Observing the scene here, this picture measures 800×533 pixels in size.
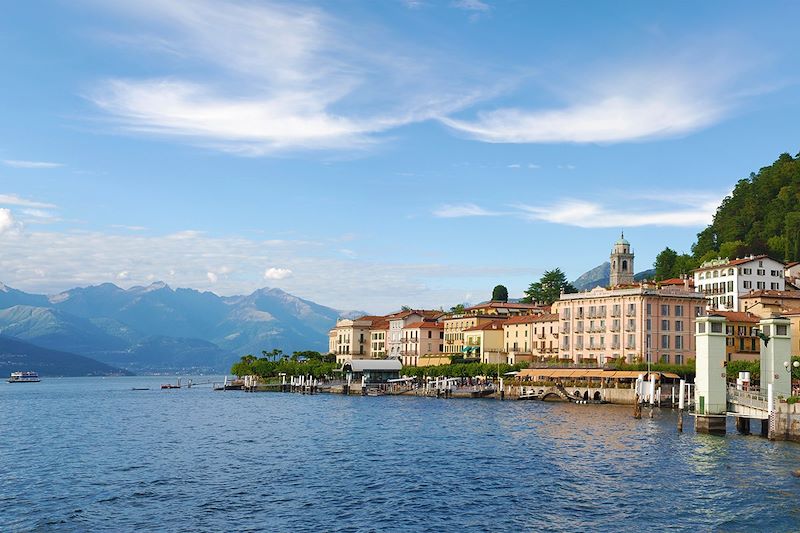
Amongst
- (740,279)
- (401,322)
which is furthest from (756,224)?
(401,322)

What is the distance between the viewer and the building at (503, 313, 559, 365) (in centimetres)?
14662

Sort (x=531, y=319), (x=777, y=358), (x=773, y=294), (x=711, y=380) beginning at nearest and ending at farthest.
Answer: (x=711, y=380) → (x=777, y=358) → (x=773, y=294) → (x=531, y=319)

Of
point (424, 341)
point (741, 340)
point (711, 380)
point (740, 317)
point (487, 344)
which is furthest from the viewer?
point (424, 341)

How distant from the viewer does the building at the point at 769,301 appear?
129250mm

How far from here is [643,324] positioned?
124688 millimetres

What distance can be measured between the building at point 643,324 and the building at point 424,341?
58.2 m

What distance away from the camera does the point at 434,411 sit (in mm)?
107500

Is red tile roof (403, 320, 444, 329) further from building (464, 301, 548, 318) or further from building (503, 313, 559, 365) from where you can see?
building (503, 313, 559, 365)

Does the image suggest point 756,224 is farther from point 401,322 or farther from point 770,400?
point 770,400

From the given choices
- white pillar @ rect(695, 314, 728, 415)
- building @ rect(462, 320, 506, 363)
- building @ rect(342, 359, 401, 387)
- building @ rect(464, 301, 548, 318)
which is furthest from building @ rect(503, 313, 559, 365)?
white pillar @ rect(695, 314, 728, 415)

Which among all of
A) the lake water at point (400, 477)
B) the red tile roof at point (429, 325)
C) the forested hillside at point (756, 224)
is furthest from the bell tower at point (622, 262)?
the lake water at point (400, 477)

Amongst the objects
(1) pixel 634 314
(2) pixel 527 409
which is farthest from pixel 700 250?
(2) pixel 527 409

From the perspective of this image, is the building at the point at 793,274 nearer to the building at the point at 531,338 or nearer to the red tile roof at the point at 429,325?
the building at the point at 531,338

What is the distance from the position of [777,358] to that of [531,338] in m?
87.1
